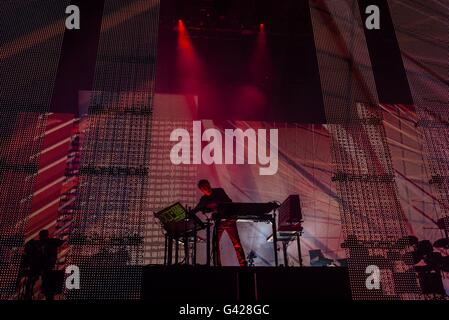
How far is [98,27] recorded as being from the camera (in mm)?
6547

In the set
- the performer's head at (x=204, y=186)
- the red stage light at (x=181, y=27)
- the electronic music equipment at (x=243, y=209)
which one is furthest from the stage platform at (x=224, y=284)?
the red stage light at (x=181, y=27)

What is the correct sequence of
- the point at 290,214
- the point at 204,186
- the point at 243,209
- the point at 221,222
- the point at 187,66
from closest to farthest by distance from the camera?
the point at 243,209
the point at 221,222
the point at 204,186
the point at 290,214
the point at 187,66

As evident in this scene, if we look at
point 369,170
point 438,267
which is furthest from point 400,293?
point 438,267

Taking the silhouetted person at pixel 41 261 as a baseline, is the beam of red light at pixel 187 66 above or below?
above

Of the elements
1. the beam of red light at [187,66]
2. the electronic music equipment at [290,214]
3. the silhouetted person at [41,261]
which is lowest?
the silhouetted person at [41,261]

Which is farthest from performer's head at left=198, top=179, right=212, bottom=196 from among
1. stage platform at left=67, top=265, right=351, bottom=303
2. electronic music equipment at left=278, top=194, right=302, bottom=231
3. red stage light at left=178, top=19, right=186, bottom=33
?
red stage light at left=178, top=19, right=186, bottom=33

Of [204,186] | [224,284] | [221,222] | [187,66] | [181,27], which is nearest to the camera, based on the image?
[224,284]

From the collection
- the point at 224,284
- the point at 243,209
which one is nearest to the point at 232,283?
the point at 224,284

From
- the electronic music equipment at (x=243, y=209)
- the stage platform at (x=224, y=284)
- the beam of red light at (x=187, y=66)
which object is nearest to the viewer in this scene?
the stage platform at (x=224, y=284)

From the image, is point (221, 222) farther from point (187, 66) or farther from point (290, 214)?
point (187, 66)

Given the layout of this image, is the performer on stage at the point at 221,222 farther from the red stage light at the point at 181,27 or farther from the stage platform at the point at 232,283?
the red stage light at the point at 181,27

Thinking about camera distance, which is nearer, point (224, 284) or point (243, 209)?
point (224, 284)

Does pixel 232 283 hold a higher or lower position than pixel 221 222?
lower

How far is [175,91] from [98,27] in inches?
69.9
